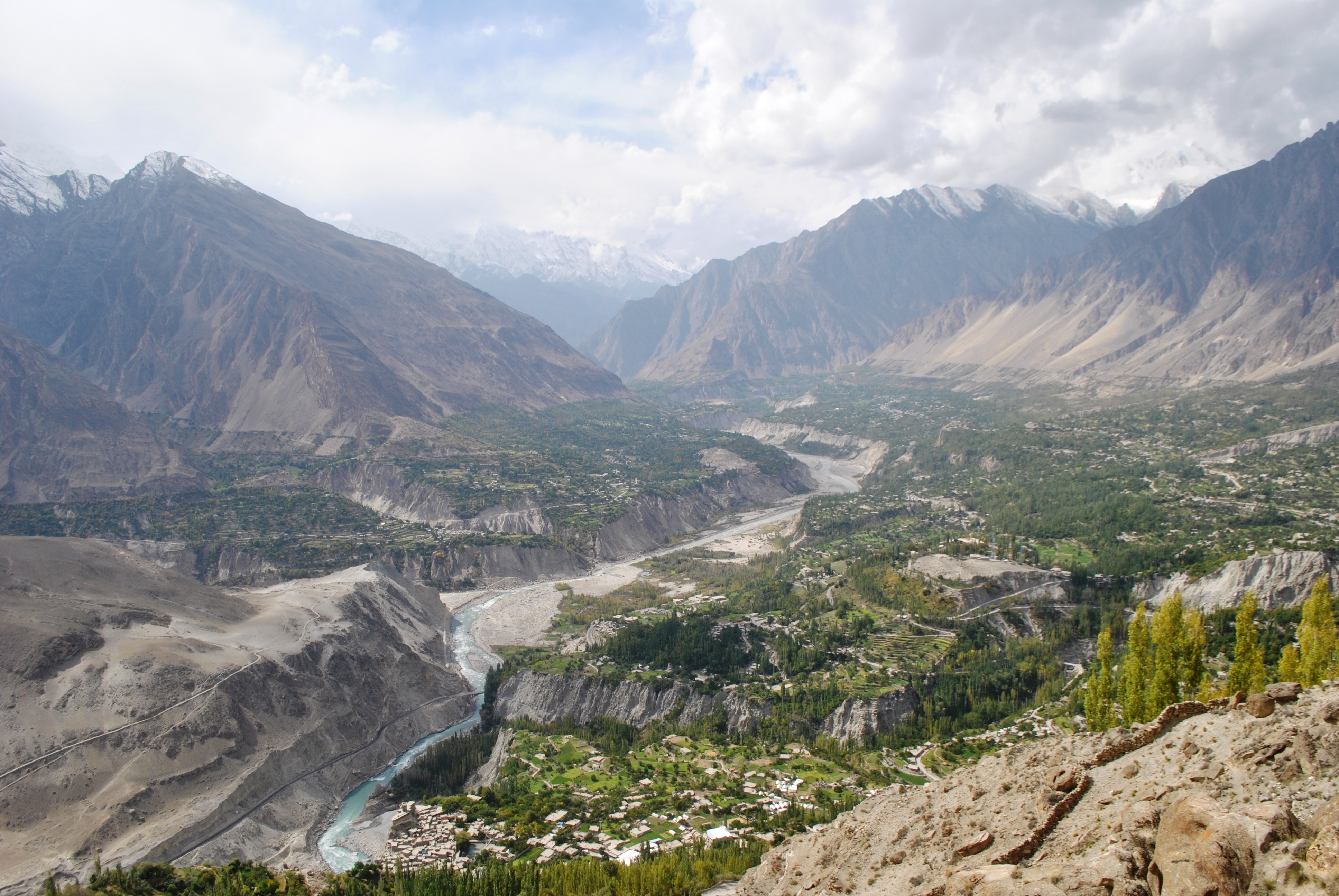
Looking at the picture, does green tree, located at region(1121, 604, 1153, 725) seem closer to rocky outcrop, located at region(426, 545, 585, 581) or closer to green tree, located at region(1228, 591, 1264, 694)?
green tree, located at region(1228, 591, 1264, 694)

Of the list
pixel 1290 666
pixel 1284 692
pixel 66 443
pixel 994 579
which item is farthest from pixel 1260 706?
pixel 66 443

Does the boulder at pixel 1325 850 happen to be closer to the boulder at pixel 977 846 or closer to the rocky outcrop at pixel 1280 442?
the boulder at pixel 977 846

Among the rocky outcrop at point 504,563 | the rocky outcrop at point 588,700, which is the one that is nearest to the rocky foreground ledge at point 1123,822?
the rocky outcrop at point 588,700

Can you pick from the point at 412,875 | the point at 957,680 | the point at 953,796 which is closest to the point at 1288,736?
the point at 953,796

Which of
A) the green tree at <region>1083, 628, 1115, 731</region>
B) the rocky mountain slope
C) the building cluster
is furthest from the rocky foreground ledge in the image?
the rocky mountain slope

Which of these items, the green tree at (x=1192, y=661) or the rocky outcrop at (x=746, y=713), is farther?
the rocky outcrop at (x=746, y=713)

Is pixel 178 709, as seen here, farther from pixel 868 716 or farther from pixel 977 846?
pixel 977 846

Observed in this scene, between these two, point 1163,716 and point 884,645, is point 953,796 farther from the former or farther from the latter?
point 884,645
